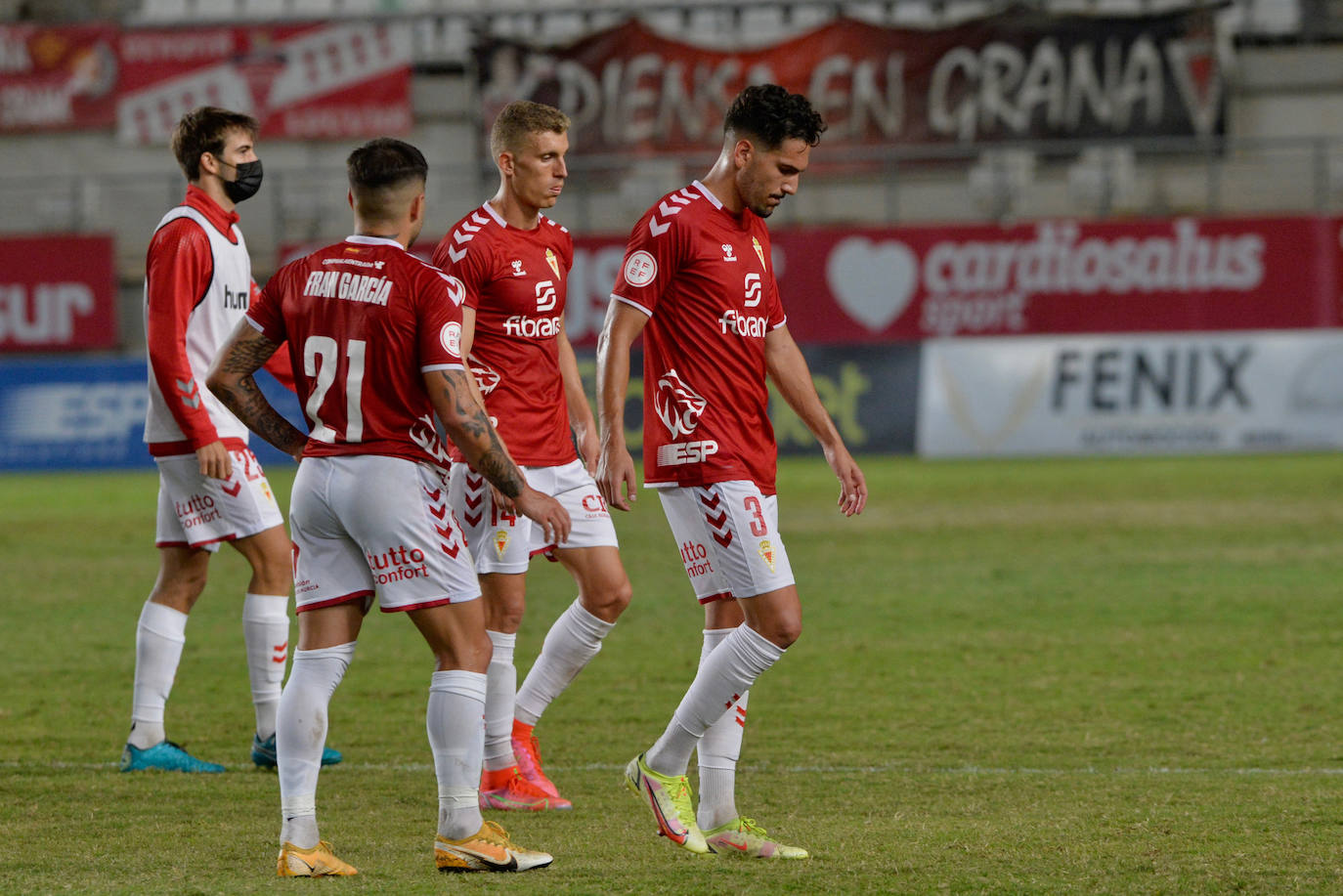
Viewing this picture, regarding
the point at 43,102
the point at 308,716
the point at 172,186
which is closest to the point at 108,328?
the point at 172,186

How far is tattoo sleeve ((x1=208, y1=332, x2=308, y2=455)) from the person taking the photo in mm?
4695

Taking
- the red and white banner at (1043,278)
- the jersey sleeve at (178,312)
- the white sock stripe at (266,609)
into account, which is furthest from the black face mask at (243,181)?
the red and white banner at (1043,278)

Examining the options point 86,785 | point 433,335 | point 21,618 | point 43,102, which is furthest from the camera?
point 43,102

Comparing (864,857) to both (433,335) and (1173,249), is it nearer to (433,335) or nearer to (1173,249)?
(433,335)

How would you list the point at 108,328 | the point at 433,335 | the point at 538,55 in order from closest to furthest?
the point at 433,335, the point at 108,328, the point at 538,55

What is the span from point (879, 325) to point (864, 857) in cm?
2000

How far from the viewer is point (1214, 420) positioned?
2045 centimetres

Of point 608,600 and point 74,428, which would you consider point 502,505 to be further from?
point 74,428

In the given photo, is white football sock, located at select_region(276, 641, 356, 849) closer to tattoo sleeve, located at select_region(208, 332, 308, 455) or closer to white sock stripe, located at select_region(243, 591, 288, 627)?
tattoo sleeve, located at select_region(208, 332, 308, 455)

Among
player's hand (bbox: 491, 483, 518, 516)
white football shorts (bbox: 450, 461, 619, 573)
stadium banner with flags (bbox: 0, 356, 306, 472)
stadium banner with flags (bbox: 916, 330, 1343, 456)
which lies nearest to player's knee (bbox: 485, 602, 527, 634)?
white football shorts (bbox: 450, 461, 619, 573)

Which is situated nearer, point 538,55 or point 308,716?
point 308,716

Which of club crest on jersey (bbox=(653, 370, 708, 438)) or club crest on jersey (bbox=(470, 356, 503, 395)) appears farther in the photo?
club crest on jersey (bbox=(470, 356, 503, 395))

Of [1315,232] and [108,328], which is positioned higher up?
[1315,232]

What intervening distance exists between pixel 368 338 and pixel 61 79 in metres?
28.3
